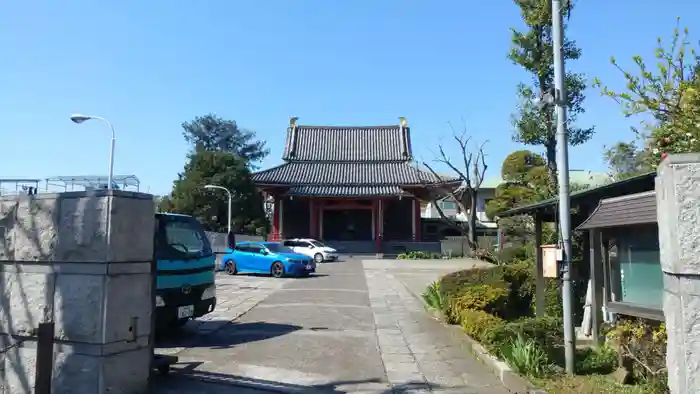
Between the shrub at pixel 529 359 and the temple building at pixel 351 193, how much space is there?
30.4 metres

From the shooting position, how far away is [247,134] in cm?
7100

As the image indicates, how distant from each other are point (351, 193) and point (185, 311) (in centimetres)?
3060

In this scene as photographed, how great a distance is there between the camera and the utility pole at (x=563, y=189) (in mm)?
6574

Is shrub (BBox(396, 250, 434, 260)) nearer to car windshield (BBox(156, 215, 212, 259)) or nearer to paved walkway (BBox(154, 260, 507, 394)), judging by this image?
paved walkway (BBox(154, 260, 507, 394))

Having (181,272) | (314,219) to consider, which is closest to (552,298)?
(181,272)


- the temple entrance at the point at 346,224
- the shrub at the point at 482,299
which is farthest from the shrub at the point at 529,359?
the temple entrance at the point at 346,224

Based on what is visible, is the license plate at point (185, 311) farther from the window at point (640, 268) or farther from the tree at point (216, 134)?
the tree at point (216, 134)

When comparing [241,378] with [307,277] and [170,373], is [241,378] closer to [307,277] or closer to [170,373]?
[170,373]

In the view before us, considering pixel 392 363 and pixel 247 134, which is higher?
pixel 247 134

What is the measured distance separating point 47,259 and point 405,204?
118 feet

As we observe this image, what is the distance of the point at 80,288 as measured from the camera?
209 inches

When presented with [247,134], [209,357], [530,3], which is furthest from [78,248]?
[247,134]

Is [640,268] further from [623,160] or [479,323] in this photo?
[623,160]

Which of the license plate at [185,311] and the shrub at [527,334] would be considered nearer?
the shrub at [527,334]
